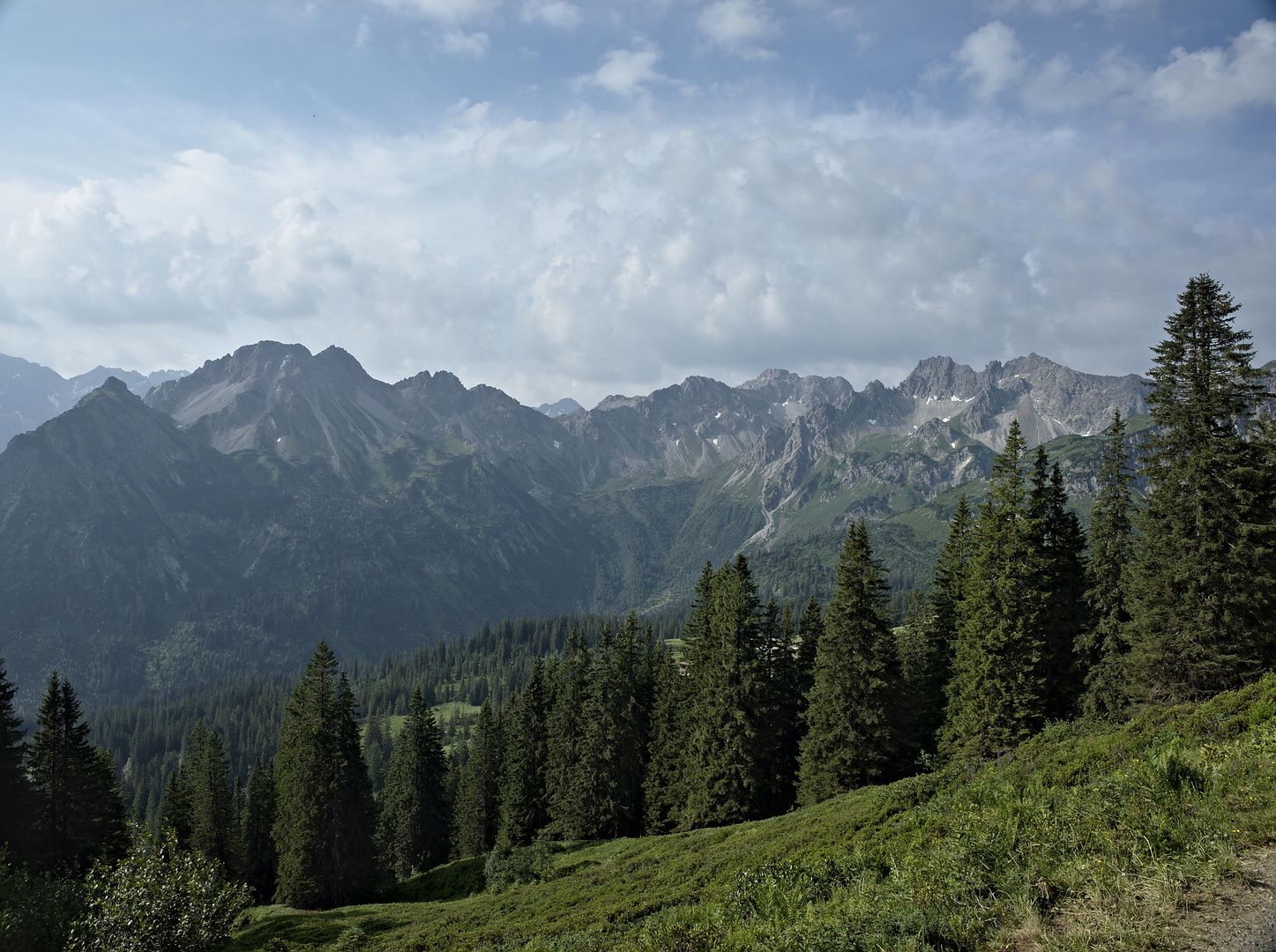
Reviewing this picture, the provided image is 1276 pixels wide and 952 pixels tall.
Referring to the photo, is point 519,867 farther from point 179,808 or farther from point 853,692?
point 179,808

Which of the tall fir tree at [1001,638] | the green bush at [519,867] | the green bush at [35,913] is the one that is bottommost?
the green bush at [519,867]

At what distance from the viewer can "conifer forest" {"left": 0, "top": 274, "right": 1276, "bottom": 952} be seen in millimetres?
22562

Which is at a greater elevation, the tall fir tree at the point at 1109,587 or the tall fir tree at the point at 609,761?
the tall fir tree at the point at 1109,587

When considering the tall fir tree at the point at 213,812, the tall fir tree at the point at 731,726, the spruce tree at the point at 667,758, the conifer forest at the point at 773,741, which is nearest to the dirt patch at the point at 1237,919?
the conifer forest at the point at 773,741

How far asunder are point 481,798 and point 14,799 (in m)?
36.9

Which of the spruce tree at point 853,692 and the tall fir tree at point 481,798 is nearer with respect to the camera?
the spruce tree at point 853,692

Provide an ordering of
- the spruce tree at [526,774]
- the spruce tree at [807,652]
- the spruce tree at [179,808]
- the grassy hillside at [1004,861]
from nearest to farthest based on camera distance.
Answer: the grassy hillside at [1004,861]
the spruce tree at [807,652]
the spruce tree at [526,774]
the spruce tree at [179,808]

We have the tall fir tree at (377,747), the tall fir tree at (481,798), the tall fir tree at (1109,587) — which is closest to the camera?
the tall fir tree at (1109,587)

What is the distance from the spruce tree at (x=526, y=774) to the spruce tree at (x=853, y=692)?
27.3 m

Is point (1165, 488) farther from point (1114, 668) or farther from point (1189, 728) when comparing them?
point (1189, 728)

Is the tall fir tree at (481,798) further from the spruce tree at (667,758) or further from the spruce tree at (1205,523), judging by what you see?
the spruce tree at (1205,523)

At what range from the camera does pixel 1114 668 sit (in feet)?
118

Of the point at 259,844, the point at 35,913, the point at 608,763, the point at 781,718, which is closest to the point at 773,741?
the point at 781,718

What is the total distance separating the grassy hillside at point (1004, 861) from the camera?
1023cm
